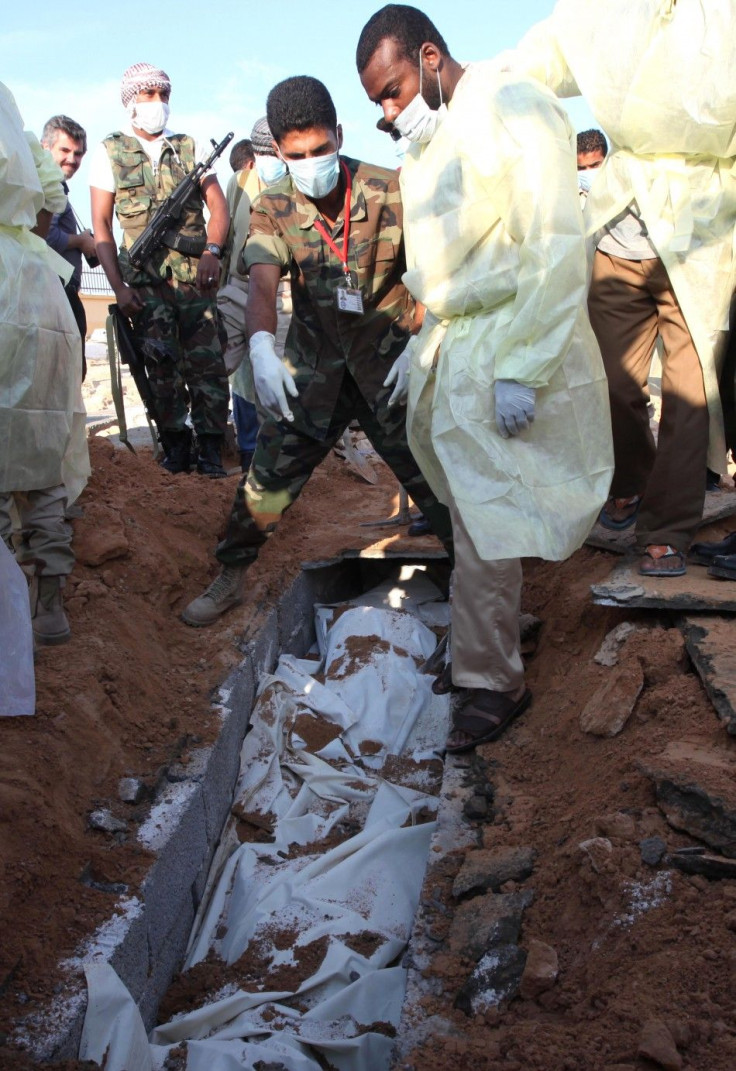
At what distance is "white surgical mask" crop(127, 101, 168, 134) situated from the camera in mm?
4742

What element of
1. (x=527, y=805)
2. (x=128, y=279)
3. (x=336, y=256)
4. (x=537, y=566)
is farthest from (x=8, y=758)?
(x=128, y=279)

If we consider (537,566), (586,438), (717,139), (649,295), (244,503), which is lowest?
(537,566)

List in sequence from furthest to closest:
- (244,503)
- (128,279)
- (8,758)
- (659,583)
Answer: (128,279) → (244,503) → (659,583) → (8,758)

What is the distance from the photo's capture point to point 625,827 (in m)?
2.03

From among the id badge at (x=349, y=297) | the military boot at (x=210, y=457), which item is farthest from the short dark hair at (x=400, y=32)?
the military boot at (x=210, y=457)

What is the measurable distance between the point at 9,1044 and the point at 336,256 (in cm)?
262

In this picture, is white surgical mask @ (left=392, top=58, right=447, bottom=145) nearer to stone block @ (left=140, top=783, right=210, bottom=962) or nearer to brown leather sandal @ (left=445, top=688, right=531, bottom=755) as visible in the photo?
brown leather sandal @ (left=445, top=688, right=531, bottom=755)

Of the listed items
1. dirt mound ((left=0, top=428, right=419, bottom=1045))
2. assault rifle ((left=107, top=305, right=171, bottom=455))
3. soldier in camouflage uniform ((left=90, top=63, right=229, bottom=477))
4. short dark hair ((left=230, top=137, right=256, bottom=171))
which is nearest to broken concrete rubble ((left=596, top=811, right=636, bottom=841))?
dirt mound ((left=0, top=428, right=419, bottom=1045))

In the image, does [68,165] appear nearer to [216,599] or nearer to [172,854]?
[216,599]

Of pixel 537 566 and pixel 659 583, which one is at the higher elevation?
pixel 659 583

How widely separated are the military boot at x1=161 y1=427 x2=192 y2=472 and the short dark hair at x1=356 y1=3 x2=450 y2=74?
2955mm

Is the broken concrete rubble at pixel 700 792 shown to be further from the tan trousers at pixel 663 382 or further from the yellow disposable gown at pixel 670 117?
the yellow disposable gown at pixel 670 117

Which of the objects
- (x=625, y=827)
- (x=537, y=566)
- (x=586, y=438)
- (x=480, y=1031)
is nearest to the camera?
(x=480, y=1031)

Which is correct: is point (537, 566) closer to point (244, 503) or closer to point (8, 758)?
point (244, 503)
